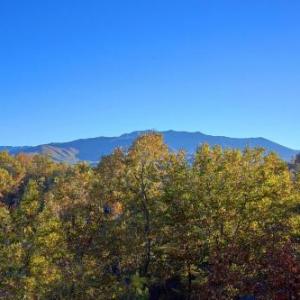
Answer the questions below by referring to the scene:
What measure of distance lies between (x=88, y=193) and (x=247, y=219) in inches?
692

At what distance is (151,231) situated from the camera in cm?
→ 4031

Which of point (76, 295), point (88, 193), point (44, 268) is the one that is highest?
point (88, 193)

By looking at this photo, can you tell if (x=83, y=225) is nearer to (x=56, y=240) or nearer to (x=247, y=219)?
(x=56, y=240)

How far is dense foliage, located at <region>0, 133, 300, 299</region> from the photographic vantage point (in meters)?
36.0

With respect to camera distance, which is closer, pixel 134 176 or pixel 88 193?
pixel 134 176

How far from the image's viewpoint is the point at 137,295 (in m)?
37.4

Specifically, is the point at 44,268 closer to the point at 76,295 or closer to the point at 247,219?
the point at 76,295

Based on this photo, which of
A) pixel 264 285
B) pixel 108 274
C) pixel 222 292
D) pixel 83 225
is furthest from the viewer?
pixel 83 225

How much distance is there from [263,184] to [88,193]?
18562 millimetres

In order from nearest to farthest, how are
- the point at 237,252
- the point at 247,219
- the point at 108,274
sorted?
the point at 237,252 → the point at 247,219 → the point at 108,274

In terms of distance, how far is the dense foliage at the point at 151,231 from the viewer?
36.0 m

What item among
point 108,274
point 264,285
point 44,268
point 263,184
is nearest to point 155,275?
point 108,274

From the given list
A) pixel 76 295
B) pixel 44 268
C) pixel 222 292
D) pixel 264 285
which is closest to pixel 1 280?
pixel 44 268

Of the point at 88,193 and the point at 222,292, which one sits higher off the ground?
the point at 88,193
